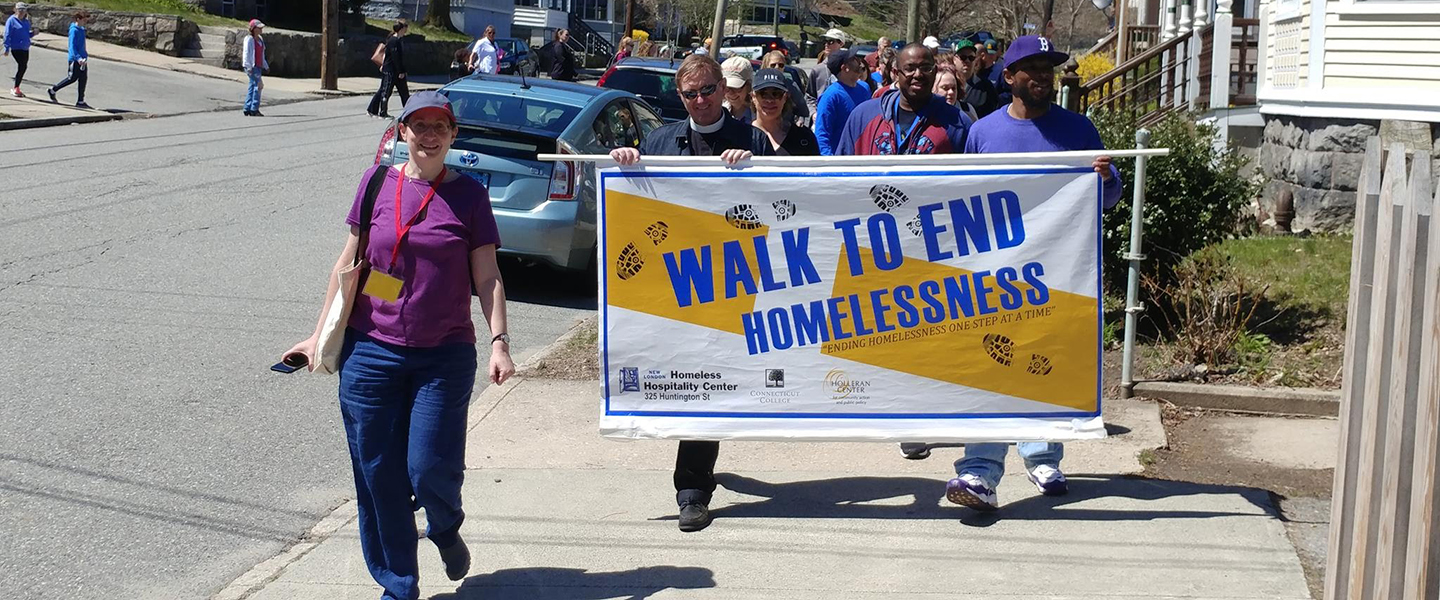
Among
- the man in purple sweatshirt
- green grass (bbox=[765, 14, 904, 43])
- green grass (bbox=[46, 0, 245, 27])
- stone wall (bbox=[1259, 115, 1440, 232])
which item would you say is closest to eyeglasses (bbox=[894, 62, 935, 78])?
the man in purple sweatshirt

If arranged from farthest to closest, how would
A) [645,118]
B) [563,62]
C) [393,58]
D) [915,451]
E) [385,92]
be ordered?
[563,62] < [385,92] < [393,58] < [645,118] < [915,451]

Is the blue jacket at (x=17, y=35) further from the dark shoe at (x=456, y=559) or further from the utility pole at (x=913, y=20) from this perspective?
the dark shoe at (x=456, y=559)

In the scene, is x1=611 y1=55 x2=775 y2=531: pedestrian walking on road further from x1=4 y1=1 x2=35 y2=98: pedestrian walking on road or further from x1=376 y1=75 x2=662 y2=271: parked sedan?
x1=4 y1=1 x2=35 y2=98: pedestrian walking on road

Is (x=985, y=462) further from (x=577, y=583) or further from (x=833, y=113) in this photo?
(x=833, y=113)

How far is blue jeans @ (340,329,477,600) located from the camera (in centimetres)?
452

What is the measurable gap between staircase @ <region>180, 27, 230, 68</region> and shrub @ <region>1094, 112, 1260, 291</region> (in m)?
28.3

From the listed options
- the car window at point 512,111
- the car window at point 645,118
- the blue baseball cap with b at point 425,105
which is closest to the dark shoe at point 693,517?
the blue baseball cap with b at point 425,105

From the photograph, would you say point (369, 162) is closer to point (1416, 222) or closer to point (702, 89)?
point (702, 89)

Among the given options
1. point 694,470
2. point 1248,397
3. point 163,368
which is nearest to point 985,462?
point 694,470

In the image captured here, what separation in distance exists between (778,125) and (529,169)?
4599 millimetres

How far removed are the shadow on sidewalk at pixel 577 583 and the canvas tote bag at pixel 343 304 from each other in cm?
96

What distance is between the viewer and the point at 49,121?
2066cm

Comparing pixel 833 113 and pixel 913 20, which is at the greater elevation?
pixel 913 20

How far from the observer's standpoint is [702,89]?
563 centimetres
